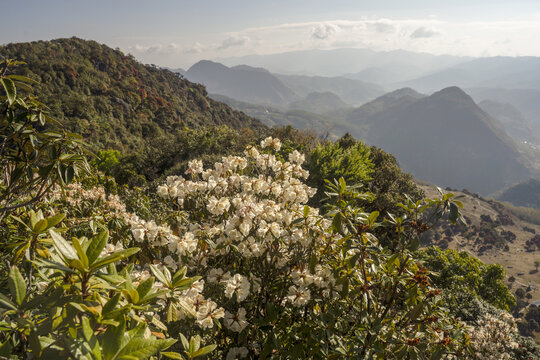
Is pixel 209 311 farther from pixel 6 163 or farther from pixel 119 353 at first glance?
pixel 6 163

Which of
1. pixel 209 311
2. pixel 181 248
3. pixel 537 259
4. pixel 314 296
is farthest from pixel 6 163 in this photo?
pixel 537 259

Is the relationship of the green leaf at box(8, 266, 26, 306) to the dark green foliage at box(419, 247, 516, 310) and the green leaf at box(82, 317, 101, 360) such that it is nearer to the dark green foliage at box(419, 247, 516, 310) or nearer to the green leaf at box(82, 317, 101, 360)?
the green leaf at box(82, 317, 101, 360)

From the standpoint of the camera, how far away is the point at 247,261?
130 inches

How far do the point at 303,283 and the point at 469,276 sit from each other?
31.9 feet

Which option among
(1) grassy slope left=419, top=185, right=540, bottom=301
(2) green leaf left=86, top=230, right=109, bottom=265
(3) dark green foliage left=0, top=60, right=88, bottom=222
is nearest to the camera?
(2) green leaf left=86, top=230, right=109, bottom=265

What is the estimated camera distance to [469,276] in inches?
375

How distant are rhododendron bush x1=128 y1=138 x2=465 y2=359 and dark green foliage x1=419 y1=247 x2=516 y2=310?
21.8 feet

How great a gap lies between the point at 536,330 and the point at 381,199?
5305 centimetres

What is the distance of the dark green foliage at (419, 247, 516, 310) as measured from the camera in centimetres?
883

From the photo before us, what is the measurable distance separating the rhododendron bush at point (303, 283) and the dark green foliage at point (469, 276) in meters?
6.64

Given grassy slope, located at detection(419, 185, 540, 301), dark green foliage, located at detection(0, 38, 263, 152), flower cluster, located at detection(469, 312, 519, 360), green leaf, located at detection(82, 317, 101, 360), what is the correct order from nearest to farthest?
green leaf, located at detection(82, 317, 101, 360) < flower cluster, located at detection(469, 312, 519, 360) < dark green foliage, located at detection(0, 38, 263, 152) < grassy slope, located at detection(419, 185, 540, 301)

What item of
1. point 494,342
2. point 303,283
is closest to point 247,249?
point 303,283

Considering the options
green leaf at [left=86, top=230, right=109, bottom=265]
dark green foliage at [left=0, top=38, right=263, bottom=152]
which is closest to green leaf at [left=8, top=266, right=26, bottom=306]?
green leaf at [left=86, top=230, right=109, bottom=265]

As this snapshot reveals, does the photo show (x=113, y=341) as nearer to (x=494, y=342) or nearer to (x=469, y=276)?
(x=494, y=342)
